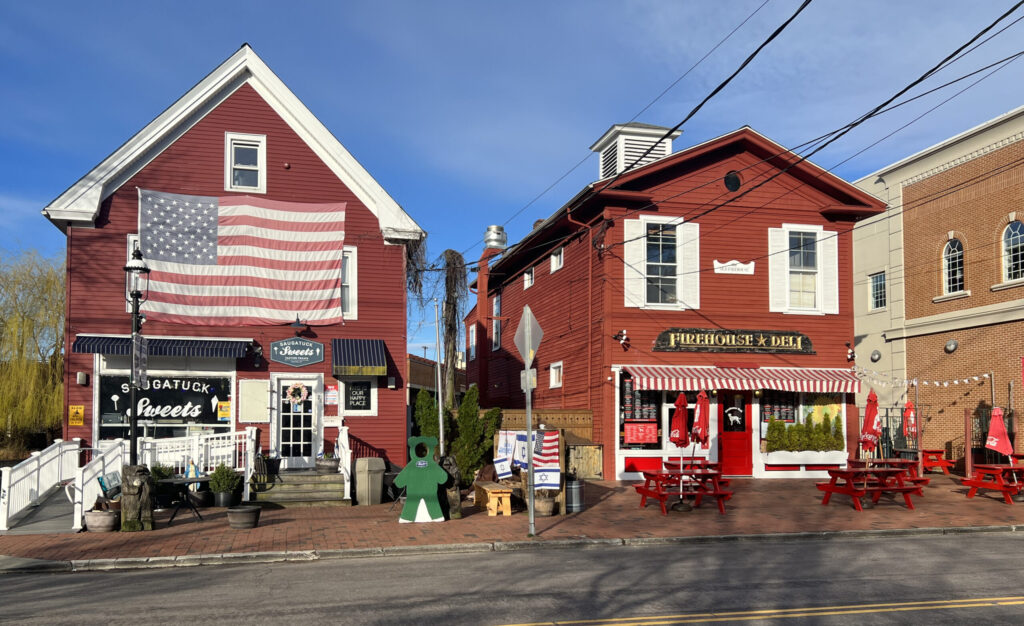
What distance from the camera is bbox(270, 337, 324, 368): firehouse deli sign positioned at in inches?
792

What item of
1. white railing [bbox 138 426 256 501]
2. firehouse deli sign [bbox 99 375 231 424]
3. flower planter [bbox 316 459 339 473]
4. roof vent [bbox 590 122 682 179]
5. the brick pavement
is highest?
roof vent [bbox 590 122 682 179]

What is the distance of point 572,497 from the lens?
16188 mm

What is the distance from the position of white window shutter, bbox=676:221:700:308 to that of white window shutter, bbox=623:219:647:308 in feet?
3.51

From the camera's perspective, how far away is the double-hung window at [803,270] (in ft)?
77.7

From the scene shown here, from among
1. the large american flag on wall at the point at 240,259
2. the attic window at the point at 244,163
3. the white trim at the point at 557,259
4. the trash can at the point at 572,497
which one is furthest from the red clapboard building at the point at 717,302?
the attic window at the point at 244,163

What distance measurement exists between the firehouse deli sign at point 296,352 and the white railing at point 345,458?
1.90 m

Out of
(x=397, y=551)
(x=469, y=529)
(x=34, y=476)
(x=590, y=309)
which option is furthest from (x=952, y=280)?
(x=34, y=476)

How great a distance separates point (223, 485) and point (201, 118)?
9415 millimetres

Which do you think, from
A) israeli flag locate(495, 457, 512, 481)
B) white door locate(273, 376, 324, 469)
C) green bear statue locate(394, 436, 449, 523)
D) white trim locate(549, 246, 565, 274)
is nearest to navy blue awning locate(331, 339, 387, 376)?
white door locate(273, 376, 324, 469)

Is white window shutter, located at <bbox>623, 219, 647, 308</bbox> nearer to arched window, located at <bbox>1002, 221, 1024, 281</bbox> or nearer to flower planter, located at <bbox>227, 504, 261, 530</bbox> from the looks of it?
arched window, located at <bbox>1002, 221, 1024, 281</bbox>

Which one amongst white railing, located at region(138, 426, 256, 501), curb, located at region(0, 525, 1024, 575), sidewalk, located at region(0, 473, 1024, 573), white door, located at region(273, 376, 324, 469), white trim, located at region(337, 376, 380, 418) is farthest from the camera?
white trim, located at region(337, 376, 380, 418)

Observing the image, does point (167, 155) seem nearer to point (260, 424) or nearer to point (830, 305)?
point (260, 424)

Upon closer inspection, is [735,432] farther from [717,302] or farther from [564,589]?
[564,589]

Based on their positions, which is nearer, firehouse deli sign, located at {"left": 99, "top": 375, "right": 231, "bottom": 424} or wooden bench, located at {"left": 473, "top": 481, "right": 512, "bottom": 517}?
wooden bench, located at {"left": 473, "top": 481, "right": 512, "bottom": 517}
